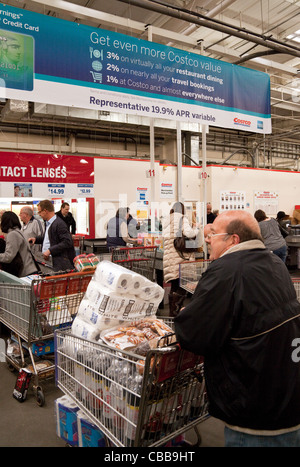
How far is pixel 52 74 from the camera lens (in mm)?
4020

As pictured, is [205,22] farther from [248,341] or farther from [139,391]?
[139,391]

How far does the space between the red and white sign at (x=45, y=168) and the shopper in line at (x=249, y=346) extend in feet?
29.7

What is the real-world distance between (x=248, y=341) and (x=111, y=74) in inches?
144

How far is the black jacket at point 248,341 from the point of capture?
1646mm

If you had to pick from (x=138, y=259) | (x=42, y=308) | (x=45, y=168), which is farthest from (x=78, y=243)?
(x=42, y=308)

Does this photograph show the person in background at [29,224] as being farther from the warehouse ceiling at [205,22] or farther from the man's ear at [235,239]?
the man's ear at [235,239]

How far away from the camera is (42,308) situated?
3520mm
